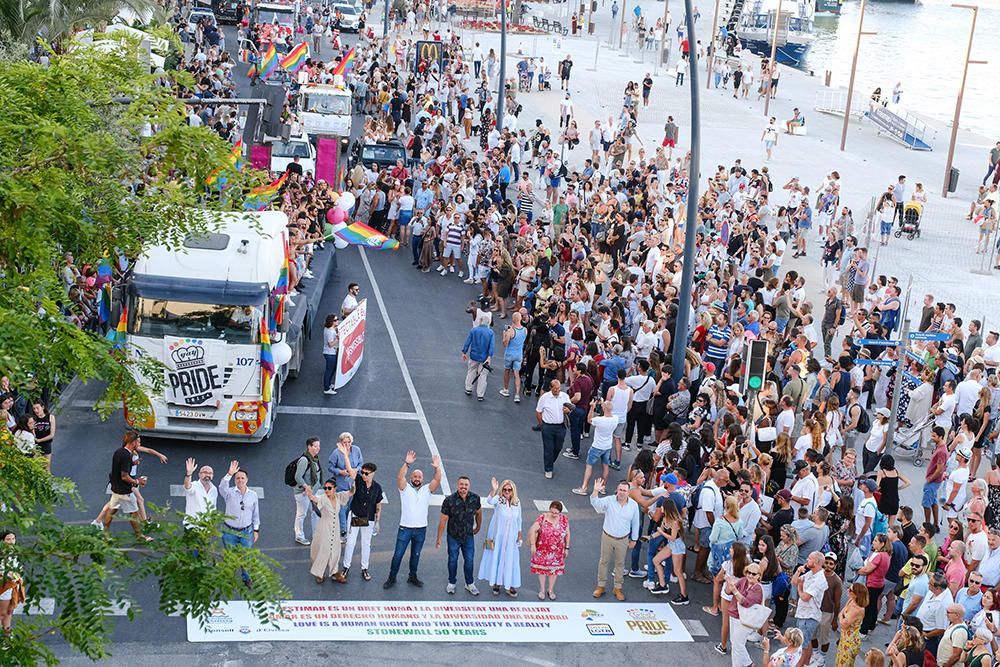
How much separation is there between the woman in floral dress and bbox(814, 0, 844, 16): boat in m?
140

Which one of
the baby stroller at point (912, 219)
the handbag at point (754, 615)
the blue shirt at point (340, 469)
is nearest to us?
the handbag at point (754, 615)

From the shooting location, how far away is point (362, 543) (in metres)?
16.1

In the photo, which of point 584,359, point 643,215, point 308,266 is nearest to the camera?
point 584,359

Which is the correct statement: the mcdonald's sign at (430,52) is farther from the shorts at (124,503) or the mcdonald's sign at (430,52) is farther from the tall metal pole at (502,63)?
the shorts at (124,503)

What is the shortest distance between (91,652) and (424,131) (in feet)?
121

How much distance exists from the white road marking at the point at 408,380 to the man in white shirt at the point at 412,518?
260 cm

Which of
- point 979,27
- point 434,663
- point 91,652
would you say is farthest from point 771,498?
point 979,27

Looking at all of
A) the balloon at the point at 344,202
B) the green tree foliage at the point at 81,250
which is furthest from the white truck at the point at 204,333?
the balloon at the point at 344,202

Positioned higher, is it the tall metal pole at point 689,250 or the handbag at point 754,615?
the tall metal pole at point 689,250

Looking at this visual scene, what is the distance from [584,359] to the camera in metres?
21.8

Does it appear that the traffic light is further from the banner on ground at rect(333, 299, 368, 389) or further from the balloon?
the balloon

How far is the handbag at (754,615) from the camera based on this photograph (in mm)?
14422

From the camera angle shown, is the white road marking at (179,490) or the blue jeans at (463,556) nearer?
the blue jeans at (463,556)

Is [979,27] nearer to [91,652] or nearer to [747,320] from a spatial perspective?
[747,320]
